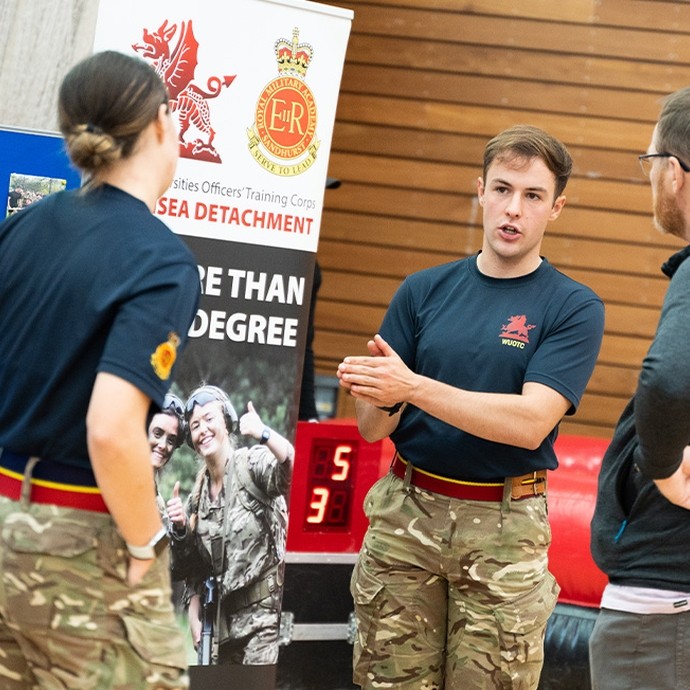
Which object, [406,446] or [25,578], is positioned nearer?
[25,578]

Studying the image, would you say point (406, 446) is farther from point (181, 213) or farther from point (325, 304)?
point (325, 304)

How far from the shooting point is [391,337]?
2.55 meters

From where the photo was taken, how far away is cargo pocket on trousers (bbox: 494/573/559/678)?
2.35 meters

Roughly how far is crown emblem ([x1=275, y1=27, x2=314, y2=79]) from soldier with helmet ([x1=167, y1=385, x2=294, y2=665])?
81 centimetres

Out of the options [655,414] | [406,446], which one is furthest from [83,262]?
[406,446]

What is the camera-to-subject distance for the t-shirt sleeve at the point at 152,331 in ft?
5.11

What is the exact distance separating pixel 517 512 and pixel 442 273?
1.93ft

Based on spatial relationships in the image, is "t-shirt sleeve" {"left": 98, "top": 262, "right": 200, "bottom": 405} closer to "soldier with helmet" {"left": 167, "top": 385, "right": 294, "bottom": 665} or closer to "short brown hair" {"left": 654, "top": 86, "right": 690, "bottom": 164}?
"short brown hair" {"left": 654, "top": 86, "right": 690, "bottom": 164}

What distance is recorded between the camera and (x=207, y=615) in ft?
8.84

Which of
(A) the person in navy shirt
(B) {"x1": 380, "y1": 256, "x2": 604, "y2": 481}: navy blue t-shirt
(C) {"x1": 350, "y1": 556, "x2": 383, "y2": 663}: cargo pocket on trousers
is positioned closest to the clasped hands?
(A) the person in navy shirt

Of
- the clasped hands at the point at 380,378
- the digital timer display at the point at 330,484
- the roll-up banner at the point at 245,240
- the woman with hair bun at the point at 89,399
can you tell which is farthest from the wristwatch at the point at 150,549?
the digital timer display at the point at 330,484

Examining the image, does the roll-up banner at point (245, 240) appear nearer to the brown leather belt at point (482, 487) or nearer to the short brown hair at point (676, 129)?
the brown leather belt at point (482, 487)

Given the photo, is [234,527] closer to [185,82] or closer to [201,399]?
[201,399]

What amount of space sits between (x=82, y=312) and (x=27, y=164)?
1112mm
